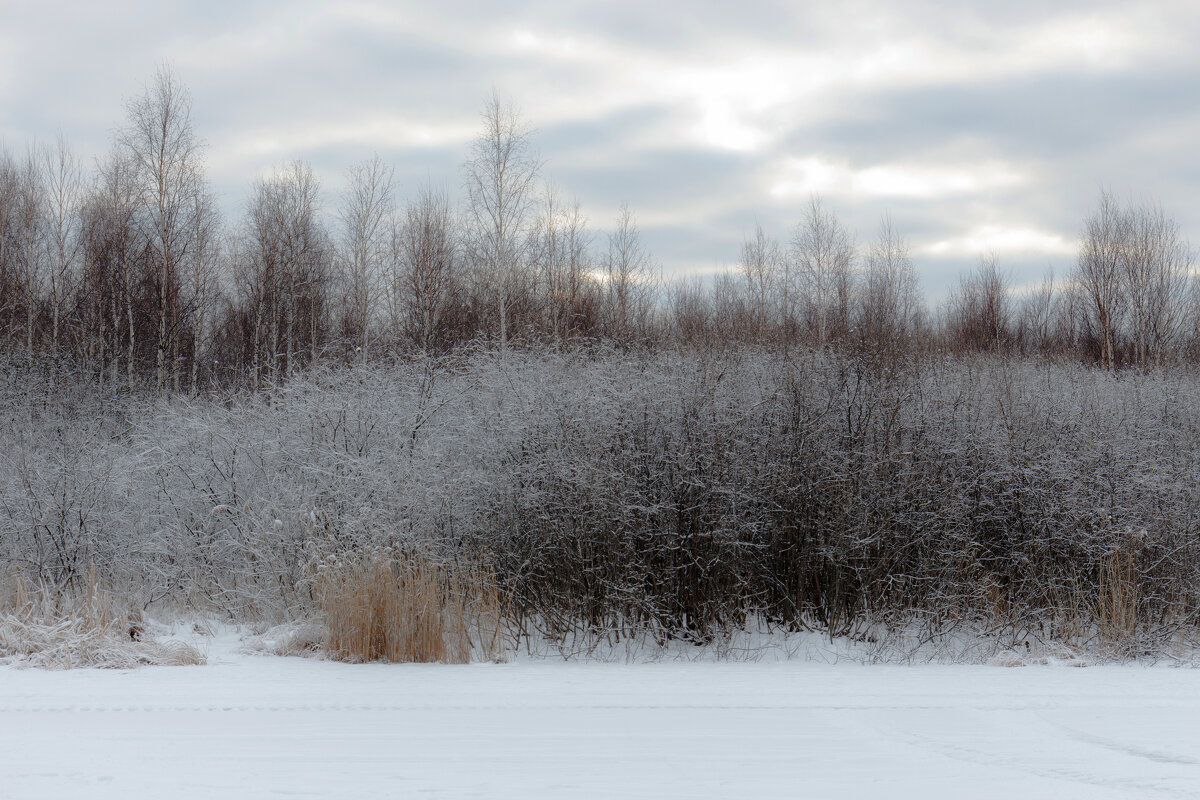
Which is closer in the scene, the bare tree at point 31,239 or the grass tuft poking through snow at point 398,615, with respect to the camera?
the grass tuft poking through snow at point 398,615

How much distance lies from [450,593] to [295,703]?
2.17 m

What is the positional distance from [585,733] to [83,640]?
488 centimetres

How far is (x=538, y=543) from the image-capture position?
8.87 meters

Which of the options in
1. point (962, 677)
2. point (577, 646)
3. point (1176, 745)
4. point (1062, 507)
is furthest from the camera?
point (1062, 507)

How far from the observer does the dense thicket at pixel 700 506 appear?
8750mm

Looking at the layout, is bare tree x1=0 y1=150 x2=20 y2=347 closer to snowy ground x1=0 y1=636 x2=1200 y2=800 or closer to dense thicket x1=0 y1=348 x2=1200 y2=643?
dense thicket x1=0 y1=348 x2=1200 y2=643

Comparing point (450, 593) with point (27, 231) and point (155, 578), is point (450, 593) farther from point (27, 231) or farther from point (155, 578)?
point (27, 231)

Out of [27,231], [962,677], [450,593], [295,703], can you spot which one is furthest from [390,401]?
[27,231]

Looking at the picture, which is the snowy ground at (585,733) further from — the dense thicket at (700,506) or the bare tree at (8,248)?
the bare tree at (8,248)

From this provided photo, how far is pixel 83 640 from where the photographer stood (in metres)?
7.21

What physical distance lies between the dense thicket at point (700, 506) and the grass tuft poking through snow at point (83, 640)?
1299mm

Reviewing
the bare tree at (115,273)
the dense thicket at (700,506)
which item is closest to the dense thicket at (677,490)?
the dense thicket at (700,506)

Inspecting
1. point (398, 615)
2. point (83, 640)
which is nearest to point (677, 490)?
point (398, 615)

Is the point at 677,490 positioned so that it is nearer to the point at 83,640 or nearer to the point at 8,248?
the point at 83,640
